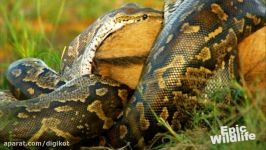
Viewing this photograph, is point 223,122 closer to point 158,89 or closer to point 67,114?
point 158,89

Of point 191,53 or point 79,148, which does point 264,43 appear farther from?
point 79,148

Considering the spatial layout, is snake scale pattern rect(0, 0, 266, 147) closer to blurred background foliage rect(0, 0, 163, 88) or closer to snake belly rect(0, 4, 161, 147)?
snake belly rect(0, 4, 161, 147)

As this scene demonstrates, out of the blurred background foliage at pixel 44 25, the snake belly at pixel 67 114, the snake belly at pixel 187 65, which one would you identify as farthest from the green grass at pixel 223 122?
the blurred background foliage at pixel 44 25

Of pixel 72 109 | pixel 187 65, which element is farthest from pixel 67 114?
pixel 187 65

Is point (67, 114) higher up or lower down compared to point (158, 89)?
lower down

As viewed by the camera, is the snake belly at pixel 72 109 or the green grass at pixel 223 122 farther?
the snake belly at pixel 72 109

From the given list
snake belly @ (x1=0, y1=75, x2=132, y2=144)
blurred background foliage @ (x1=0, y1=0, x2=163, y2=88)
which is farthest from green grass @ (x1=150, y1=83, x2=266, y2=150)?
blurred background foliage @ (x1=0, y1=0, x2=163, y2=88)

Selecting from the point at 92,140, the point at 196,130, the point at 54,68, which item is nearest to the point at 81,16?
the point at 54,68

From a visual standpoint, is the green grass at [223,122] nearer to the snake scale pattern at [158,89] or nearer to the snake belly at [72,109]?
the snake scale pattern at [158,89]

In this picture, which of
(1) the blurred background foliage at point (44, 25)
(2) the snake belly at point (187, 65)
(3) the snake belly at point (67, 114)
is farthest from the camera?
(1) the blurred background foliage at point (44, 25)
